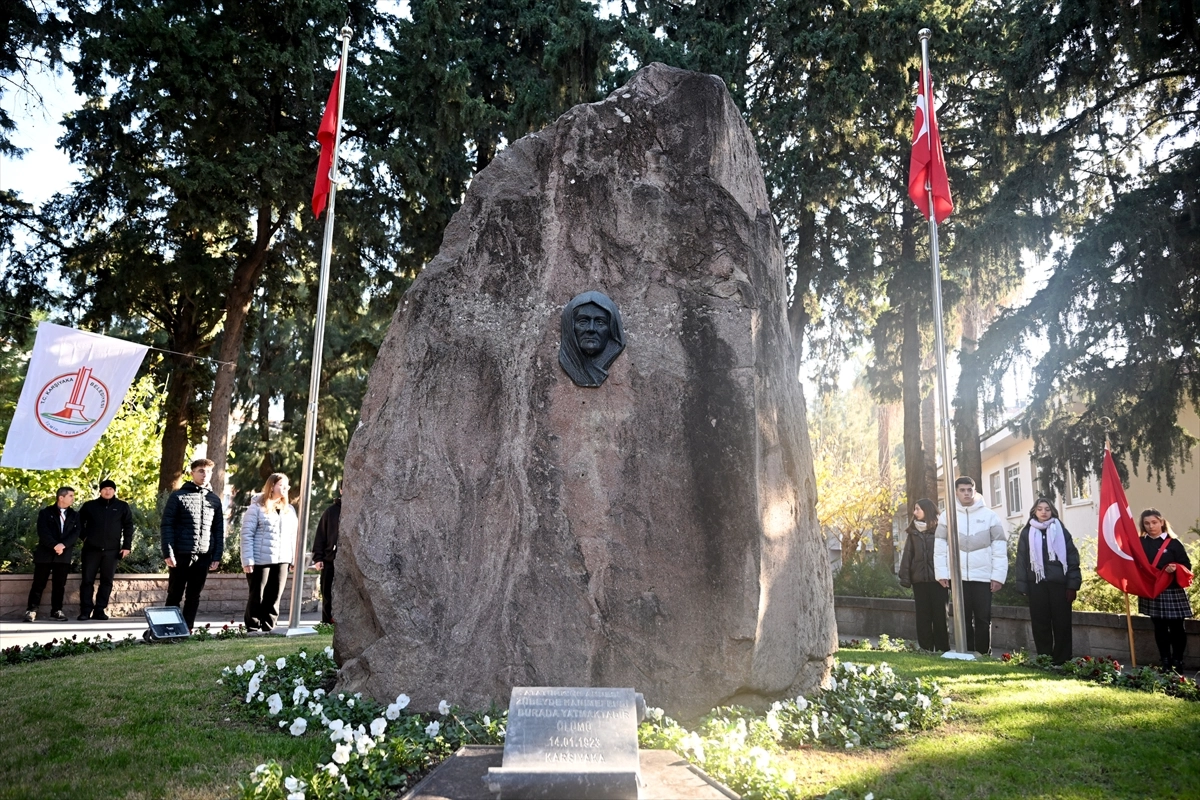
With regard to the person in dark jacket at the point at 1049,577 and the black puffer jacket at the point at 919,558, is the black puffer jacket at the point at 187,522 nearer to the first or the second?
the black puffer jacket at the point at 919,558

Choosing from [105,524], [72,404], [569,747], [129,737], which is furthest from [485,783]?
[72,404]

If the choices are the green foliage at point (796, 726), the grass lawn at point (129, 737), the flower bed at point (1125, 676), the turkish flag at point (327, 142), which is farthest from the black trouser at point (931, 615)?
the turkish flag at point (327, 142)

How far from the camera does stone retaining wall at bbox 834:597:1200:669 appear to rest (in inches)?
424

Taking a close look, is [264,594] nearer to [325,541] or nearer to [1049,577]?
[325,541]

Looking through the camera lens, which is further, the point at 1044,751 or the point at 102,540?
the point at 102,540

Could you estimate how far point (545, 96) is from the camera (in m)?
17.7

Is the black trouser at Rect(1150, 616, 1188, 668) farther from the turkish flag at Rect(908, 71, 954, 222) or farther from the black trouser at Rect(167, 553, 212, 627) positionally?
the black trouser at Rect(167, 553, 212, 627)

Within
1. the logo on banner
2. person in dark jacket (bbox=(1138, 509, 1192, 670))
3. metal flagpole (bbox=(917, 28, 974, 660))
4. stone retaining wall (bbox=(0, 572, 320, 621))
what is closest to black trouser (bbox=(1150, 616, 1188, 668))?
person in dark jacket (bbox=(1138, 509, 1192, 670))

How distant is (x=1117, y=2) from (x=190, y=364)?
20.9 metres

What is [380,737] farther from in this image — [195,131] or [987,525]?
[195,131]

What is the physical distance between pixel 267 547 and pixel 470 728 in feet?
22.1

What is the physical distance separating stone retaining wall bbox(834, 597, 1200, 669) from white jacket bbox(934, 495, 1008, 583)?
158cm

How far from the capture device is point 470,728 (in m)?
4.89

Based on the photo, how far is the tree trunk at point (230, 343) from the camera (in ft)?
59.7
